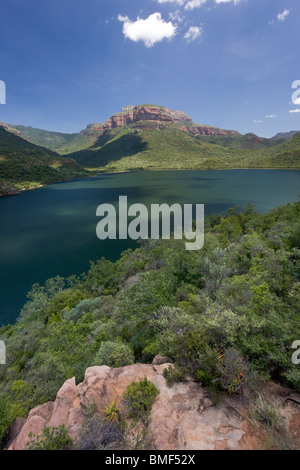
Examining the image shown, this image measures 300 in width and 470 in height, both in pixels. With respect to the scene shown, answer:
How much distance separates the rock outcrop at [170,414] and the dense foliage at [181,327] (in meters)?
0.75

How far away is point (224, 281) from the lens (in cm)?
1681

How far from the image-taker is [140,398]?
7277 millimetres

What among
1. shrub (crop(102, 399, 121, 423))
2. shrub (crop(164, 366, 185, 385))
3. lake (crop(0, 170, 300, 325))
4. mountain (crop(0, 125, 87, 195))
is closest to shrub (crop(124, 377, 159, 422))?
shrub (crop(102, 399, 121, 423))

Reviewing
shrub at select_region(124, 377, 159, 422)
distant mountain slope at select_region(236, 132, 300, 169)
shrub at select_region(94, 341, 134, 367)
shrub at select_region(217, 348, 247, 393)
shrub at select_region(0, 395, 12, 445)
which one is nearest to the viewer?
shrub at select_region(124, 377, 159, 422)

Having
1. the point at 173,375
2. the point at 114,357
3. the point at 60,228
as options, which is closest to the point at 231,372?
the point at 173,375

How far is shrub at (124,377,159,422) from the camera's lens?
6977 millimetres

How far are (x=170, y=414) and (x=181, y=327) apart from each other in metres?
4.33

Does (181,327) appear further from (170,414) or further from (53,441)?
(53,441)

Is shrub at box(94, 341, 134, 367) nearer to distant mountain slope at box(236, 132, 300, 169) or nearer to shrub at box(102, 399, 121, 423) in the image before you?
shrub at box(102, 399, 121, 423)

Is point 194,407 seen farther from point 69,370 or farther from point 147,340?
point 69,370

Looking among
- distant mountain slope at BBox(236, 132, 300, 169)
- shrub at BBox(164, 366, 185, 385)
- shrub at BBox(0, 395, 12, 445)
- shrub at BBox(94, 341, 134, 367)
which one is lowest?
shrub at BBox(0, 395, 12, 445)

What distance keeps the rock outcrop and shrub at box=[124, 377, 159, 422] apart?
26 cm

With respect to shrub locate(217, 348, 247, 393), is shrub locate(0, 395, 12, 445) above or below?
below

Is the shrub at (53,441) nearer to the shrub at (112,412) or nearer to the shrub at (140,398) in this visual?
the shrub at (112,412)
